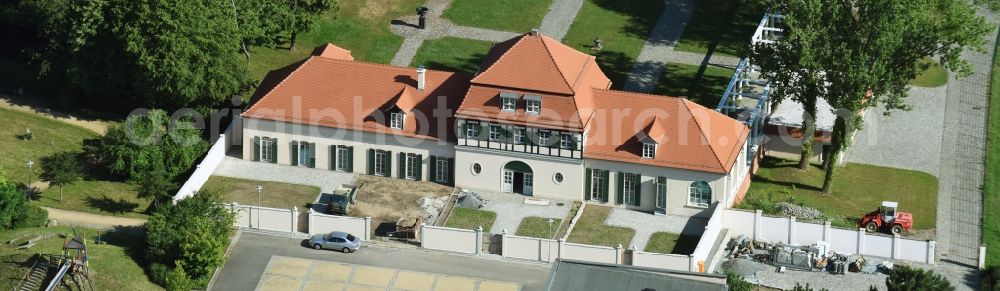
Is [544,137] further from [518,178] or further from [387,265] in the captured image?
[387,265]

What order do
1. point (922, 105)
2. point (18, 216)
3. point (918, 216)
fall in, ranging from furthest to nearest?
point (922, 105)
point (918, 216)
point (18, 216)

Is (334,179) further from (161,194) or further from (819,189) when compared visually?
(819,189)

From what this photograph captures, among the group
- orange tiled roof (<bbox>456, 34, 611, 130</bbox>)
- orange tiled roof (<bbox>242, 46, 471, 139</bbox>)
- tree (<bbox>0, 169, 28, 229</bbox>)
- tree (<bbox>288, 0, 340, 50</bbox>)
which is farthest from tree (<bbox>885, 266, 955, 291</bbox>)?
tree (<bbox>288, 0, 340, 50</bbox>)

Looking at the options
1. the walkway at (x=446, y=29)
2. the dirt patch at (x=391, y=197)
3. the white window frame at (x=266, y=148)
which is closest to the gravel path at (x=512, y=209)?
the dirt patch at (x=391, y=197)

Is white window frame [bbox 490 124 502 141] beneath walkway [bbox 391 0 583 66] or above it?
beneath

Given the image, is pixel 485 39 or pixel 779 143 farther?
pixel 485 39

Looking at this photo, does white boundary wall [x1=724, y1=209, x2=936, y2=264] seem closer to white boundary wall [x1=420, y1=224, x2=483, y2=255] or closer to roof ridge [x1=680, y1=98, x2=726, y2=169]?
roof ridge [x1=680, y1=98, x2=726, y2=169]

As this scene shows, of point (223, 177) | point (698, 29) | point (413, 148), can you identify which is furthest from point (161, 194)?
point (698, 29)
